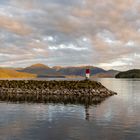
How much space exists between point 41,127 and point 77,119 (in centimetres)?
756

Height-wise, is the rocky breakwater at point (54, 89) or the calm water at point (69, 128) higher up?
the rocky breakwater at point (54, 89)

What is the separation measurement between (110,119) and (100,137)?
10.8m

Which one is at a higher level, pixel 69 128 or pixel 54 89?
pixel 54 89

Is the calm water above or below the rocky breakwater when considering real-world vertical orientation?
below

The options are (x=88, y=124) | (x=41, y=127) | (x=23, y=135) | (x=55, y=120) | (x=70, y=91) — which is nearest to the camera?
(x=23, y=135)

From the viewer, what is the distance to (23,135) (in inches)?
1065

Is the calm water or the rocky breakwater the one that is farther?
the rocky breakwater

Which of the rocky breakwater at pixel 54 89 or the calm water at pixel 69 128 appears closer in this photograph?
the calm water at pixel 69 128

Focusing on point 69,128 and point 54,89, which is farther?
point 54,89

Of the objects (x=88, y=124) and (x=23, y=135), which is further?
(x=88, y=124)

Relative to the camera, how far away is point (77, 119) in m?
37.4

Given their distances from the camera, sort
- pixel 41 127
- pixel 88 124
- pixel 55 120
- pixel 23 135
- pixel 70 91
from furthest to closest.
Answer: pixel 70 91 → pixel 55 120 → pixel 88 124 → pixel 41 127 → pixel 23 135

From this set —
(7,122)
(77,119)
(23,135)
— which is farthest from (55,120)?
(23,135)

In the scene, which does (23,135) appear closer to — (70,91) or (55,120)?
(55,120)
